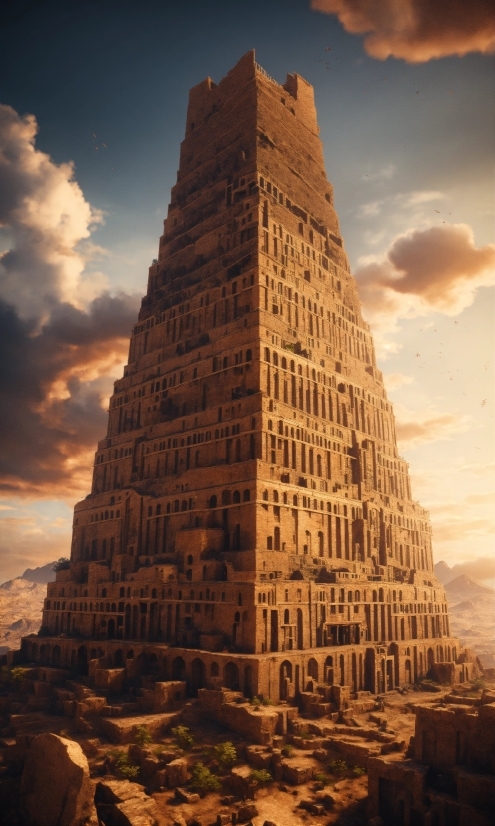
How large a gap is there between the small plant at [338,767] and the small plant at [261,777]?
4876 mm

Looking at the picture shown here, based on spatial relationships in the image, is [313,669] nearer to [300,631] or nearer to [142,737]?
[300,631]

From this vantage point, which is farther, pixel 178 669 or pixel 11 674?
pixel 11 674

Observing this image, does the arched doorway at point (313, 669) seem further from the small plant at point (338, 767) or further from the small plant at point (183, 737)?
the small plant at point (338, 767)

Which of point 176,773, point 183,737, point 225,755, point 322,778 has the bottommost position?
point 322,778

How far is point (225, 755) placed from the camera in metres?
47.8

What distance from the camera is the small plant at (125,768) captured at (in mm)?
45438

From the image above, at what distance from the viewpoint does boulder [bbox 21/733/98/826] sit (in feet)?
115

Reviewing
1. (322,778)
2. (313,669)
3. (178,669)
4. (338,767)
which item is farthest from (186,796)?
(313,669)

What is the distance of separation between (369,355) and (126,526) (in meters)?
52.3

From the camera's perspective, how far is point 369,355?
10919 centimetres

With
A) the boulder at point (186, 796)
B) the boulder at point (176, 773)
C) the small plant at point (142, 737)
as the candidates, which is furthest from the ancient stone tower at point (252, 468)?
the boulder at point (186, 796)

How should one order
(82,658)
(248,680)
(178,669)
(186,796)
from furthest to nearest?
(82,658), (178,669), (248,680), (186,796)

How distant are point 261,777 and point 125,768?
10.3 metres

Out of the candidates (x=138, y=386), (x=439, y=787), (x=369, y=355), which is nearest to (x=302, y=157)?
(x=369, y=355)
